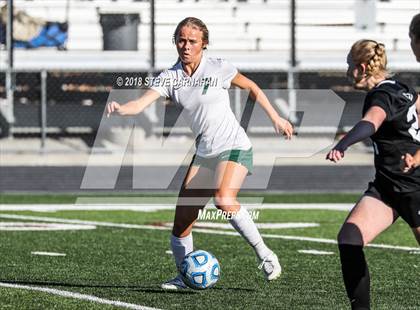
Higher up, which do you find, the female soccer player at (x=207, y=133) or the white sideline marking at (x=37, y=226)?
the female soccer player at (x=207, y=133)

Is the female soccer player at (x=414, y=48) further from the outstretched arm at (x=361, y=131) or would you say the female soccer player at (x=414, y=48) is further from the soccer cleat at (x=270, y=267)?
the soccer cleat at (x=270, y=267)

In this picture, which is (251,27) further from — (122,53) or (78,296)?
(78,296)

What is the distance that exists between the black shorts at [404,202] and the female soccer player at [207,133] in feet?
5.17

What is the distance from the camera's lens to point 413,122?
20.7 ft

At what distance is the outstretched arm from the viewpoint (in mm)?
5855

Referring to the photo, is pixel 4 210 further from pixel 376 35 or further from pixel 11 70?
pixel 376 35

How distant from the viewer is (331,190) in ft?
65.5

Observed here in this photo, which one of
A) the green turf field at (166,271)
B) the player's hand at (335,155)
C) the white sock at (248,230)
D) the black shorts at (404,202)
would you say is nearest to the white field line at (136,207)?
the green turf field at (166,271)

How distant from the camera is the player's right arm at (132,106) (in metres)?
7.27

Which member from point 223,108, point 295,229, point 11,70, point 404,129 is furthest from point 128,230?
point 11,70

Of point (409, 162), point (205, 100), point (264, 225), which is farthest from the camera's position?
point (264, 225)

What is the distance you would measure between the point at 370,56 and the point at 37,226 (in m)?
7.76

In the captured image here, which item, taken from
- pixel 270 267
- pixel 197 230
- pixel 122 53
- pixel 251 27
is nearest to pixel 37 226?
pixel 197 230

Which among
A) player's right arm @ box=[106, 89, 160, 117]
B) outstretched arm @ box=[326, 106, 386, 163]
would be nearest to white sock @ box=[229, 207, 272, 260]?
player's right arm @ box=[106, 89, 160, 117]
